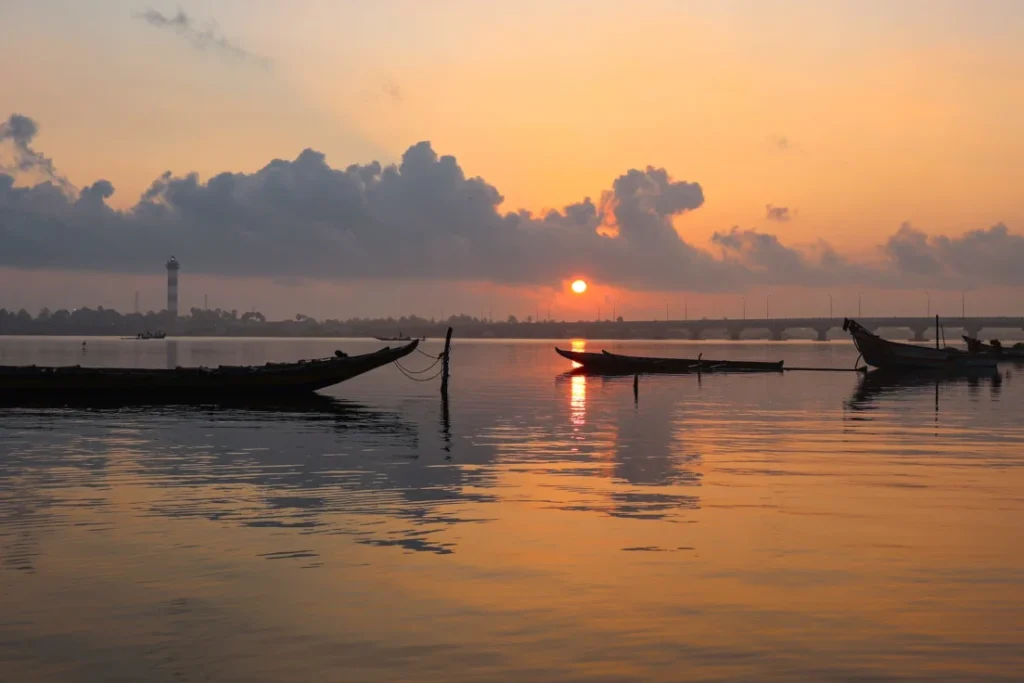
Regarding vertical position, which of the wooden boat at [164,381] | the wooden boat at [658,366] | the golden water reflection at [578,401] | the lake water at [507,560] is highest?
the wooden boat at [658,366]

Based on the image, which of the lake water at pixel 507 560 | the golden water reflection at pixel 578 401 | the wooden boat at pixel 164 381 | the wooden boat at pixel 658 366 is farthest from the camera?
the wooden boat at pixel 658 366

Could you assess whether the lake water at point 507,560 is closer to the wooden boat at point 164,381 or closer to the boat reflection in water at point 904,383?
the wooden boat at point 164,381

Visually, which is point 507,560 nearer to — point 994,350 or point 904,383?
point 904,383

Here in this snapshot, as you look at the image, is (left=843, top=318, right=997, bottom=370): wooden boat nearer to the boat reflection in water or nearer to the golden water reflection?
the boat reflection in water

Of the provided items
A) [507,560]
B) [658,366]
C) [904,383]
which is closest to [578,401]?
[904,383]

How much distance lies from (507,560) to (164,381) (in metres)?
42.2

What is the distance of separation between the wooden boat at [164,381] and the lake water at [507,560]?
18529 millimetres

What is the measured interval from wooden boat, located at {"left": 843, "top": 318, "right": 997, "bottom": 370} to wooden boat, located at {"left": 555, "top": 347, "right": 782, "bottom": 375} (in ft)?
24.9

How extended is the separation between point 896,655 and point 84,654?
817 centimetres

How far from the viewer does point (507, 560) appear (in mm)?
15859

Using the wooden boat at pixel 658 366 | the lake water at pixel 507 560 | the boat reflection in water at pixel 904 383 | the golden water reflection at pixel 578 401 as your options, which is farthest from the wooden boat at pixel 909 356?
the lake water at pixel 507 560

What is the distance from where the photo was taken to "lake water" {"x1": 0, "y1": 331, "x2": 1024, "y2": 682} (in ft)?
36.2

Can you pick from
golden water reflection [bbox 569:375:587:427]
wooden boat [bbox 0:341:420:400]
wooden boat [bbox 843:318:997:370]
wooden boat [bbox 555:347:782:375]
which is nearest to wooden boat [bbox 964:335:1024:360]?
wooden boat [bbox 843:318:997:370]

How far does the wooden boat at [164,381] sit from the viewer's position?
5344 centimetres
